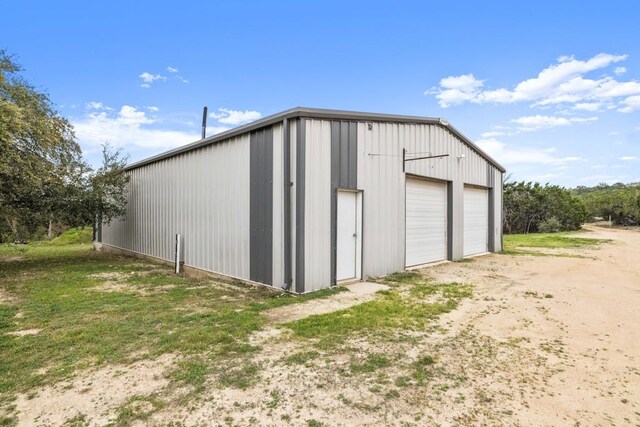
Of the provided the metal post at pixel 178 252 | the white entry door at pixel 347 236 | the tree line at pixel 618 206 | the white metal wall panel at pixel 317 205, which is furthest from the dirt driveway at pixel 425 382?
the tree line at pixel 618 206

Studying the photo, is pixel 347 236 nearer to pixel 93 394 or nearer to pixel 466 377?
pixel 466 377

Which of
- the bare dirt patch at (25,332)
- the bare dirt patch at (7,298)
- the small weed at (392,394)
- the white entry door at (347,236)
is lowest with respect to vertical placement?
the bare dirt patch at (7,298)

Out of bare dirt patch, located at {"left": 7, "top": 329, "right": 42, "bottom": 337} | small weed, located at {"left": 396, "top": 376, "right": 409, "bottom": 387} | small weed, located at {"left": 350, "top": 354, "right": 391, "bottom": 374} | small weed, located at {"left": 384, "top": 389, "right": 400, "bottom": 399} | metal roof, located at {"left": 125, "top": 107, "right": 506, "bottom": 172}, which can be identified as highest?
metal roof, located at {"left": 125, "top": 107, "right": 506, "bottom": 172}

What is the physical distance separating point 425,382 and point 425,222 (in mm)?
7125

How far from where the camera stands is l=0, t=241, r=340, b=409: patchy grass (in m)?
3.25

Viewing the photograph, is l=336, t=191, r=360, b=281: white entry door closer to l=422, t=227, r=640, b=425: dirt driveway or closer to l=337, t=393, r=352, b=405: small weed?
l=422, t=227, r=640, b=425: dirt driveway

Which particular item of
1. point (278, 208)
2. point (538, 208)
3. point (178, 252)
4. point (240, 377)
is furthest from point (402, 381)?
point (538, 208)

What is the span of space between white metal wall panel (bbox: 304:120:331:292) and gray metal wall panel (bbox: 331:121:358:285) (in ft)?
0.37

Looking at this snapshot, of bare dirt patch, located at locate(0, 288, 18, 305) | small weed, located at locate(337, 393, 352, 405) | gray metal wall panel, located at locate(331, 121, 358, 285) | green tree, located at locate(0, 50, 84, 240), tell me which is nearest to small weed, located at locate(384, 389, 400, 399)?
small weed, located at locate(337, 393, 352, 405)

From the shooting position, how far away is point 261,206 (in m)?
6.90

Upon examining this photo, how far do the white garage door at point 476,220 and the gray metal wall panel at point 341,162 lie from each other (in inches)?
242

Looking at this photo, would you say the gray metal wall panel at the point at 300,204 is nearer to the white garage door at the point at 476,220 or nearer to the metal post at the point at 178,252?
the metal post at the point at 178,252

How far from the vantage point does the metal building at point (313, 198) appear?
20.8 feet

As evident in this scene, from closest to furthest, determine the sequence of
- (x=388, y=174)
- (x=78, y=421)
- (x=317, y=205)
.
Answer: (x=78, y=421), (x=317, y=205), (x=388, y=174)
